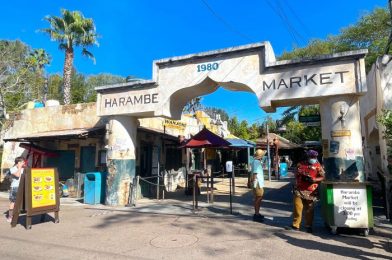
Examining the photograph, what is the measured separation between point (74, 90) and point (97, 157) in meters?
26.7

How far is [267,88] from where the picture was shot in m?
9.59

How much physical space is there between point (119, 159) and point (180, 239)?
5427mm

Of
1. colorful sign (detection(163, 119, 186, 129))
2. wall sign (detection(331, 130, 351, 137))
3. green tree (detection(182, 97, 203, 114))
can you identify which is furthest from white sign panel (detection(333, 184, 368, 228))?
green tree (detection(182, 97, 203, 114))

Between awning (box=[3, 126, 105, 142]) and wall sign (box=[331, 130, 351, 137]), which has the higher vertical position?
awning (box=[3, 126, 105, 142])

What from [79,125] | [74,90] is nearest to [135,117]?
[79,125]

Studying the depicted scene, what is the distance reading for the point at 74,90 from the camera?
39.1 metres

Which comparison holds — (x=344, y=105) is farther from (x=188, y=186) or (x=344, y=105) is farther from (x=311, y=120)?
(x=188, y=186)

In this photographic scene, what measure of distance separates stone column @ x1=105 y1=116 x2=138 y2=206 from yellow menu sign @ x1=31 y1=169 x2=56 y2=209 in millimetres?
2559

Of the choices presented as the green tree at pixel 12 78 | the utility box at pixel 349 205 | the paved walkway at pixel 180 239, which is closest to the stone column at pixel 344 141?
the utility box at pixel 349 205

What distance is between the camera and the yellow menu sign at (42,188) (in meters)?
8.62

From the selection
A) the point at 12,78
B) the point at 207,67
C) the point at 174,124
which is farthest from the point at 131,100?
the point at 12,78

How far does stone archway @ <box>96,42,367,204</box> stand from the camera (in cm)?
858

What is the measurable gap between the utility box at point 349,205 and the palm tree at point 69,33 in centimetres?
2238

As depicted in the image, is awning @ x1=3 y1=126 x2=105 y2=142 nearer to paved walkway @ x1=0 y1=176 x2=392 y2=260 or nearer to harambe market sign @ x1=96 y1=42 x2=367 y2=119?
harambe market sign @ x1=96 y1=42 x2=367 y2=119
